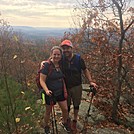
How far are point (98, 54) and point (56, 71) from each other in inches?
174

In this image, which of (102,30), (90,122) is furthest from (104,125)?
(102,30)

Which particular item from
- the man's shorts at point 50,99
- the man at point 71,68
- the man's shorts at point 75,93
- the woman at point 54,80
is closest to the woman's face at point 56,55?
the woman at point 54,80

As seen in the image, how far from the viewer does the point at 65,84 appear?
17.3ft

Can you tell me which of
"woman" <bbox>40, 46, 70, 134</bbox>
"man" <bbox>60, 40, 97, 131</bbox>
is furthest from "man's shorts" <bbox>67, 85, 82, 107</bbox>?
"woman" <bbox>40, 46, 70, 134</bbox>

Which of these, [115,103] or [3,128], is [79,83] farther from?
[115,103]

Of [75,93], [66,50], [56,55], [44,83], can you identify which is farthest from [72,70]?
[44,83]

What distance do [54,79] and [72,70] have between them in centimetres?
60

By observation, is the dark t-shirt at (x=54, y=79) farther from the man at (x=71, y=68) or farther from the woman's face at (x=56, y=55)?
the man at (x=71, y=68)

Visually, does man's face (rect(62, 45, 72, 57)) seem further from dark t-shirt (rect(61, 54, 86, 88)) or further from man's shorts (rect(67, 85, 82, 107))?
man's shorts (rect(67, 85, 82, 107))

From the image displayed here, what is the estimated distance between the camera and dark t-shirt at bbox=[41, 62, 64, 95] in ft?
15.4

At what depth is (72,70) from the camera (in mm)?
5250

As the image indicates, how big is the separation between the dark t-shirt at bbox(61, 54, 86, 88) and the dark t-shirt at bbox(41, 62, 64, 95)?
1.12ft

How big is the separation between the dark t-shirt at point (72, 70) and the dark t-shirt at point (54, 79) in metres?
0.34

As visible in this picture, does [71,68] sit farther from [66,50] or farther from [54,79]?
[54,79]
